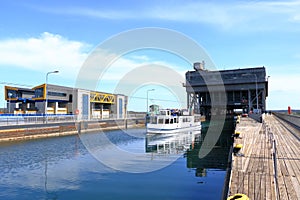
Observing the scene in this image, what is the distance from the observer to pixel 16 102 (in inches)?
2518

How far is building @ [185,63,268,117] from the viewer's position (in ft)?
296

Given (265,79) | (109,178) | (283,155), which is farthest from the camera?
(265,79)

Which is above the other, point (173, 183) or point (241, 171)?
point (241, 171)

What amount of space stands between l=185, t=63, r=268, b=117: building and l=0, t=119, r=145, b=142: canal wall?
43405 mm

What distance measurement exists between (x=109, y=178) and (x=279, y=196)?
41.0ft

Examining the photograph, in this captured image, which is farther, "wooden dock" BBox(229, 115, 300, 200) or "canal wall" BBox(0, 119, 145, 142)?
"canal wall" BBox(0, 119, 145, 142)

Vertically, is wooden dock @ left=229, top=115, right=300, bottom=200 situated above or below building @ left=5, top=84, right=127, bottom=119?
below

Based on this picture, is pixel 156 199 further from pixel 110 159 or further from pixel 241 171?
pixel 110 159

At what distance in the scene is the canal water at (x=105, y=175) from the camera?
14969 mm

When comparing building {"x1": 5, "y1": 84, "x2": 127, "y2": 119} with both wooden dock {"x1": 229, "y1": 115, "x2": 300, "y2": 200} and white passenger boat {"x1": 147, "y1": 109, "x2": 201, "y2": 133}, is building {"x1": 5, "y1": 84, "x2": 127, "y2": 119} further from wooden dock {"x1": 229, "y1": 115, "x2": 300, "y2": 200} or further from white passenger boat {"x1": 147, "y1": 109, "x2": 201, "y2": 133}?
wooden dock {"x1": 229, "y1": 115, "x2": 300, "y2": 200}

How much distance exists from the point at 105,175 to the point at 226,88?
271ft

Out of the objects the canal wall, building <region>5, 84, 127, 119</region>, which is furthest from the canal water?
building <region>5, 84, 127, 119</region>

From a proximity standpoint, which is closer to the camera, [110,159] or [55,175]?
[55,175]

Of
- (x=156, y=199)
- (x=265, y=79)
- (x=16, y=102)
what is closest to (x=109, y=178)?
(x=156, y=199)
